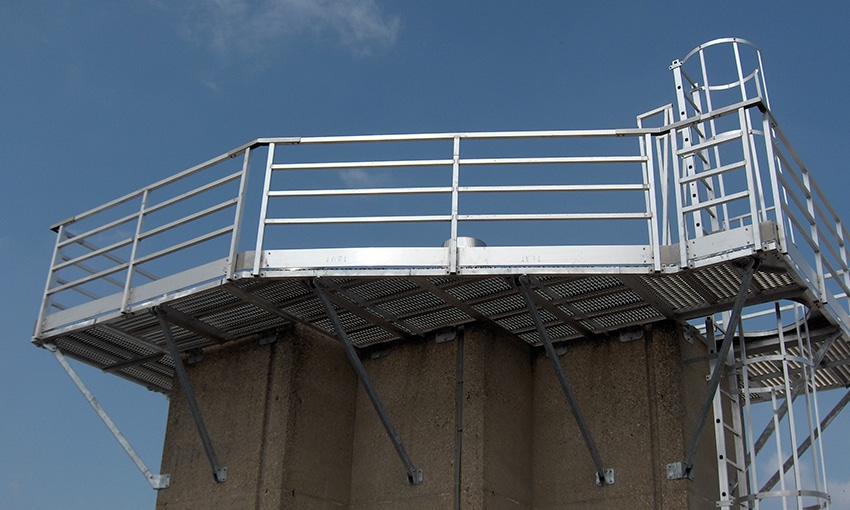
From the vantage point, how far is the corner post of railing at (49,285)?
12.9m

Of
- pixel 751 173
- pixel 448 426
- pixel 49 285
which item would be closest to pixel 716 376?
pixel 751 173

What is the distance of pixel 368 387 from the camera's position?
36.5ft

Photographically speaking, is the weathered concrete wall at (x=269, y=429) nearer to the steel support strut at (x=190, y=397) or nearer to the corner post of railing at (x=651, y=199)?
the steel support strut at (x=190, y=397)

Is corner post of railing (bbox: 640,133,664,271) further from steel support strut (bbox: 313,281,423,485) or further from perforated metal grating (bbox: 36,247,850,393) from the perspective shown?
→ steel support strut (bbox: 313,281,423,485)

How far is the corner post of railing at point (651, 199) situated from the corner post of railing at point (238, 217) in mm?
4521

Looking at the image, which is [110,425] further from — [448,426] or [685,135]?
[685,135]

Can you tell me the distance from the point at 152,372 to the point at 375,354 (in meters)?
3.46

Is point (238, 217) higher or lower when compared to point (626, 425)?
higher

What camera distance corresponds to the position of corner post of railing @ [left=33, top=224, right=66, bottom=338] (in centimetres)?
1290

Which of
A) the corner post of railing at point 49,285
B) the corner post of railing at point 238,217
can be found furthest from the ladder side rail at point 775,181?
the corner post of railing at point 49,285

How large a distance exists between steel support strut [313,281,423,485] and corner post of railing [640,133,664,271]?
11.3 ft

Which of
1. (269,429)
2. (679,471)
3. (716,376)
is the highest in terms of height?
(716,376)

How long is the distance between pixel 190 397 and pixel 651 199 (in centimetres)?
606

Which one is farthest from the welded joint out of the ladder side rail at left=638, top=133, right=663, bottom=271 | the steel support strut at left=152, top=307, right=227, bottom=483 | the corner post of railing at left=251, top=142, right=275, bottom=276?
the steel support strut at left=152, top=307, right=227, bottom=483
